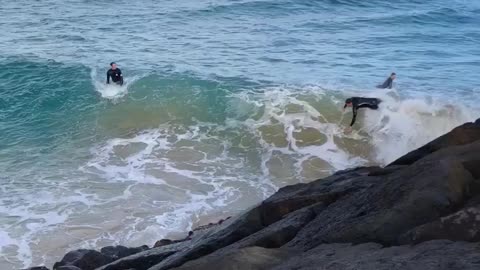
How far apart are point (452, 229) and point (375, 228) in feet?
1.86

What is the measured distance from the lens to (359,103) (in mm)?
16844

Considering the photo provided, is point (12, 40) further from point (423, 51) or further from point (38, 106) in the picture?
point (423, 51)

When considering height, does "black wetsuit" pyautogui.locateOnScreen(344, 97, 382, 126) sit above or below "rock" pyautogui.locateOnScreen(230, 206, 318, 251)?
below

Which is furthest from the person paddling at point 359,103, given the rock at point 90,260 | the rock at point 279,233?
→ the rock at point 279,233

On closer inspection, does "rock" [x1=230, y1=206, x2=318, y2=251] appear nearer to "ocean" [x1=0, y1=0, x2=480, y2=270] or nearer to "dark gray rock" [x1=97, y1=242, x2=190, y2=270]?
"dark gray rock" [x1=97, y1=242, x2=190, y2=270]

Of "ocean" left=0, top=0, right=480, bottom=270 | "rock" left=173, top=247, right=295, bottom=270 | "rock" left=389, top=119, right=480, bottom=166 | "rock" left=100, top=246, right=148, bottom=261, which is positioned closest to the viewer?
"rock" left=173, top=247, right=295, bottom=270

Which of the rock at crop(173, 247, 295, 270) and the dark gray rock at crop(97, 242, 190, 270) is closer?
the rock at crop(173, 247, 295, 270)

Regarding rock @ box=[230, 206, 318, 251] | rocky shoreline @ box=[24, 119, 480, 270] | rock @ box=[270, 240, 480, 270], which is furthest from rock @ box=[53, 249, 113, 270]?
rock @ box=[270, 240, 480, 270]

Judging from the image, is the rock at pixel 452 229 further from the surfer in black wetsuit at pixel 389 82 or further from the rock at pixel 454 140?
the surfer in black wetsuit at pixel 389 82

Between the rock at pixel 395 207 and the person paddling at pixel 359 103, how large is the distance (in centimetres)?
1140

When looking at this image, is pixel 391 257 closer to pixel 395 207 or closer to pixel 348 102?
pixel 395 207

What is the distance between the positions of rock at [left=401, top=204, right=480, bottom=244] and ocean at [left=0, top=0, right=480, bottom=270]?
7049mm

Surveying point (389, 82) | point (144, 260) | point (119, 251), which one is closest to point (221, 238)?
point (144, 260)

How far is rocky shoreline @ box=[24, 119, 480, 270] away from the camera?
13.7 feet
